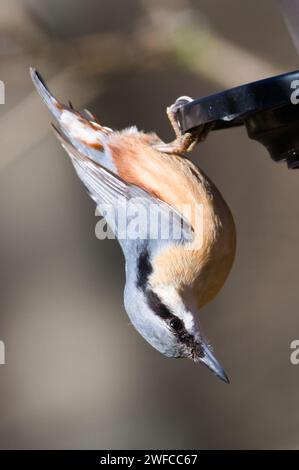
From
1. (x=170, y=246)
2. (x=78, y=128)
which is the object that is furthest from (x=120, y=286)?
(x=170, y=246)

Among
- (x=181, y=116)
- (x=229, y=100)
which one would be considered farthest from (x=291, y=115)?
(x=181, y=116)

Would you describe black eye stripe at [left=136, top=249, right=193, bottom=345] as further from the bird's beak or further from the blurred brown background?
the blurred brown background

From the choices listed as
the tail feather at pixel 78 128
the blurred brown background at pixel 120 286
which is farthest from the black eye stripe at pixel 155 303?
the blurred brown background at pixel 120 286

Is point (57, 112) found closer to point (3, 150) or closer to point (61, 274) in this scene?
point (3, 150)

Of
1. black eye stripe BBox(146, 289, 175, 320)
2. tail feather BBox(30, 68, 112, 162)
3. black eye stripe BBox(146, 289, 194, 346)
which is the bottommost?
black eye stripe BBox(146, 289, 194, 346)

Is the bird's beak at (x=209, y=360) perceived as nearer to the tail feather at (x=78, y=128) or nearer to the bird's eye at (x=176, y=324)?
the bird's eye at (x=176, y=324)

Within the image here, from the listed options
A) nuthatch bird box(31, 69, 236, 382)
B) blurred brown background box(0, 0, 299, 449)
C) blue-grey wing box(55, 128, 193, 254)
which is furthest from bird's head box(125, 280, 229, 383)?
blurred brown background box(0, 0, 299, 449)

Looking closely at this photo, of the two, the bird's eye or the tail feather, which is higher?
the tail feather
